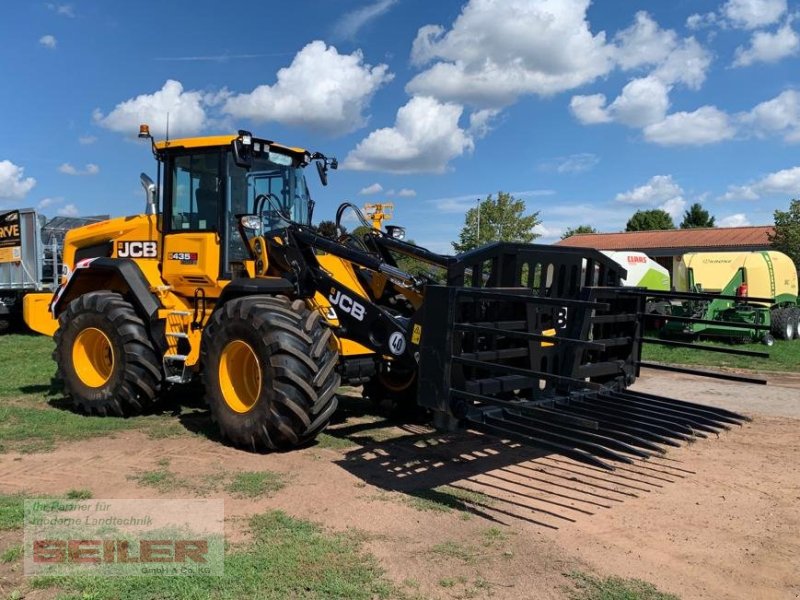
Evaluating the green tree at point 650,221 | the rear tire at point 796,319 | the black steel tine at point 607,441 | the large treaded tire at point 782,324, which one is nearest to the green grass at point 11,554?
the black steel tine at point 607,441

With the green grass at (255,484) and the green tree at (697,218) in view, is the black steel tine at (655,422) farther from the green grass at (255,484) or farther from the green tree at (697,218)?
the green tree at (697,218)

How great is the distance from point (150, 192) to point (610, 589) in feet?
21.0

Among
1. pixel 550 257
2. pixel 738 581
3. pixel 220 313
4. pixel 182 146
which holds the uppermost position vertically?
pixel 182 146

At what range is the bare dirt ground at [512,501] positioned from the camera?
3.85m

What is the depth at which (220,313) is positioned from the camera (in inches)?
248

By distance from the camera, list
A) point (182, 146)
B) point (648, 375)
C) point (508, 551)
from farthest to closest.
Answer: point (648, 375)
point (182, 146)
point (508, 551)

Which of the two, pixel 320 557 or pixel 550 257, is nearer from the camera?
pixel 320 557

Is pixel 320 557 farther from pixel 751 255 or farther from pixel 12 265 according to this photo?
pixel 751 255

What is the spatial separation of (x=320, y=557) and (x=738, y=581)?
2.34 m

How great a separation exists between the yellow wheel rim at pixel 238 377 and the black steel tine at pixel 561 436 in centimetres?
248

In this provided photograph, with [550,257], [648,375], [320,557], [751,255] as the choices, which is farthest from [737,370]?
[320,557]

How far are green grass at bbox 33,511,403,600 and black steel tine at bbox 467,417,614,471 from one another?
125cm

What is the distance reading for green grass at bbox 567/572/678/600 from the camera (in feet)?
11.6

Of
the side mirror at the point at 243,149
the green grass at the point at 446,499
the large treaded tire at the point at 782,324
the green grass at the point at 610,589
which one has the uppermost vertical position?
the side mirror at the point at 243,149
